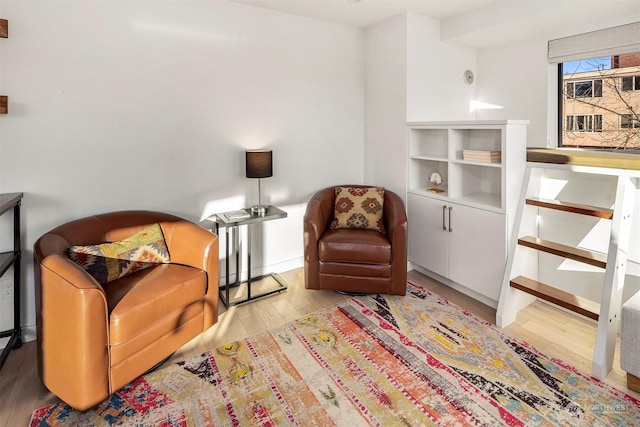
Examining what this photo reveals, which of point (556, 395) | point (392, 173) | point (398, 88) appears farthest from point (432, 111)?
point (556, 395)

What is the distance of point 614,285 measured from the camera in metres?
2.25

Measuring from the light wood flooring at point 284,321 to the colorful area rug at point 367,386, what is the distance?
0.36 ft

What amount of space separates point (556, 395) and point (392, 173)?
2356 mm

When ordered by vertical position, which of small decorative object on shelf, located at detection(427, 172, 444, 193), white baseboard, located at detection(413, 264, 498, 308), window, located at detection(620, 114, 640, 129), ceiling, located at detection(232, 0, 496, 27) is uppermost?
ceiling, located at detection(232, 0, 496, 27)

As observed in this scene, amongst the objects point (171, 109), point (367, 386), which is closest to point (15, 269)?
point (171, 109)

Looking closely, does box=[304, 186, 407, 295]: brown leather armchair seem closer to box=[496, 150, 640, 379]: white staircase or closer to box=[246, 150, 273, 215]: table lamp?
box=[246, 150, 273, 215]: table lamp

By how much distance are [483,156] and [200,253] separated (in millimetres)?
2324

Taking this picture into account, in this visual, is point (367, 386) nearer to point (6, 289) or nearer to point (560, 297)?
point (560, 297)

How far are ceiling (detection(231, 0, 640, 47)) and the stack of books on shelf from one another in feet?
3.57

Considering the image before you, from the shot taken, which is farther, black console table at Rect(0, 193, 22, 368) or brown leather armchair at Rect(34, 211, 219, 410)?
black console table at Rect(0, 193, 22, 368)

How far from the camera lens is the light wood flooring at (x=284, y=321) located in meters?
2.08

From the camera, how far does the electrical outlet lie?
8.25ft

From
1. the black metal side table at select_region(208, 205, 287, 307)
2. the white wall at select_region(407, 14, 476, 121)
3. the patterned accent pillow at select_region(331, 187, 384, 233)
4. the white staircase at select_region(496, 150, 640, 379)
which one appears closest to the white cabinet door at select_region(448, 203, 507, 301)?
the white staircase at select_region(496, 150, 640, 379)

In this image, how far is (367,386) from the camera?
2131 mm
